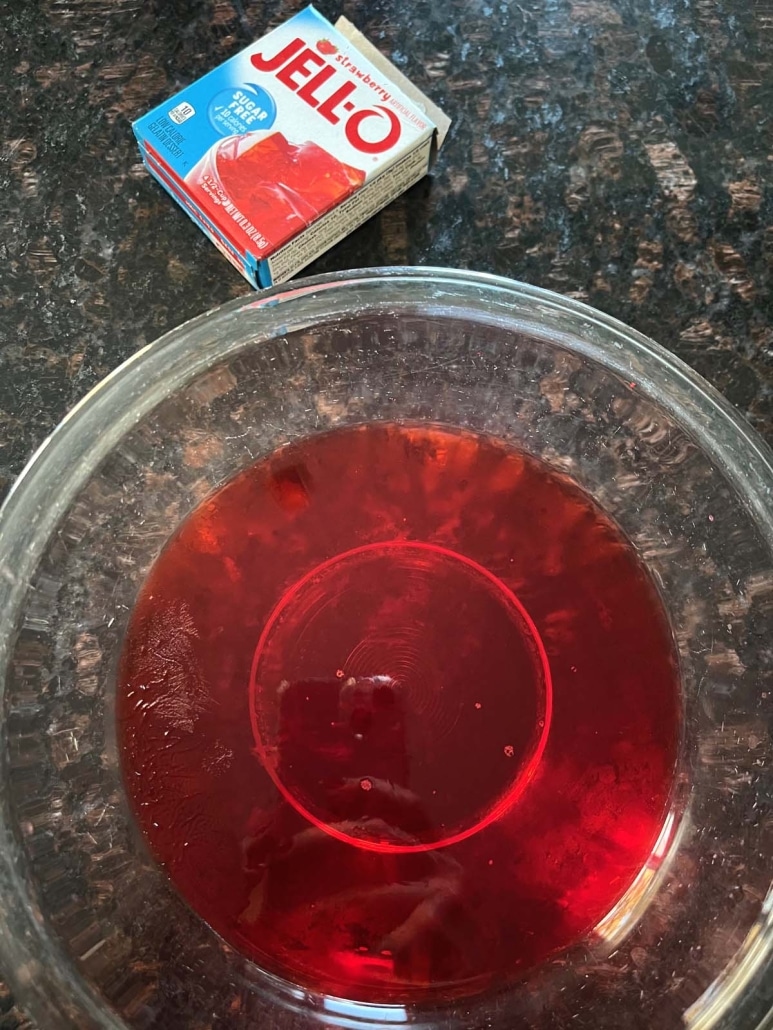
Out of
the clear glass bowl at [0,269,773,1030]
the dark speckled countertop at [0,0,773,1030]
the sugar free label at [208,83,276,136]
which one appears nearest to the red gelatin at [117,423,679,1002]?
the clear glass bowl at [0,269,773,1030]

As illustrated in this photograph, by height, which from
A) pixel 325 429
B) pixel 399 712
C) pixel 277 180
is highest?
pixel 277 180

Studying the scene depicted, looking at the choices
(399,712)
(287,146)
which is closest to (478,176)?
(287,146)

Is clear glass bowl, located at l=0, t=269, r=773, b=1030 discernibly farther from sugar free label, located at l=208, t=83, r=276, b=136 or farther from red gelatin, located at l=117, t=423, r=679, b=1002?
sugar free label, located at l=208, t=83, r=276, b=136

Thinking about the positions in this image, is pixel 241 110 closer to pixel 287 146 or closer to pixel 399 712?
pixel 287 146

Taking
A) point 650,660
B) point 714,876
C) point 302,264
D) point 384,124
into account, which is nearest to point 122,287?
point 302,264

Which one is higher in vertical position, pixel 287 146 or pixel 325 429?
pixel 287 146

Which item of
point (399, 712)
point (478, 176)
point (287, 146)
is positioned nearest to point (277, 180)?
point (287, 146)
